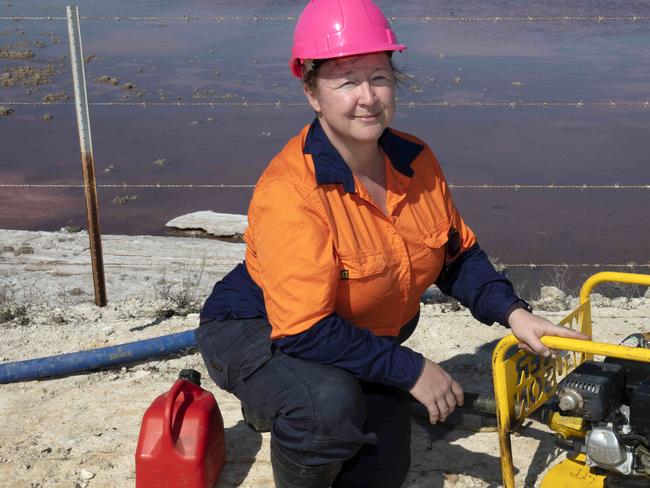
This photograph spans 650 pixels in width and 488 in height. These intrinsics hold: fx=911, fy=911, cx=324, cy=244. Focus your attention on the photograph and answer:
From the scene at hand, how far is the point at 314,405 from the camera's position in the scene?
250cm

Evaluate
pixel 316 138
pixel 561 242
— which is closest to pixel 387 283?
pixel 316 138

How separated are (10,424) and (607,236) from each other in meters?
4.91

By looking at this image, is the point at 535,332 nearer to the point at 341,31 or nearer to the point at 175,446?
the point at 341,31

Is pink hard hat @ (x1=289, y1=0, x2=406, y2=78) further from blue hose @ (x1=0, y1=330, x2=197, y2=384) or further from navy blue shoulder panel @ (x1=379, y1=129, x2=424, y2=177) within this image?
blue hose @ (x1=0, y1=330, x2=197, y2=384)

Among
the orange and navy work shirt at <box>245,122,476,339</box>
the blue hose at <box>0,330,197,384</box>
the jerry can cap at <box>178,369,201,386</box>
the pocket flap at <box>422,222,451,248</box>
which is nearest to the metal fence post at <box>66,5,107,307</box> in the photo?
the blue hose at <box>0,330,197,384</box>

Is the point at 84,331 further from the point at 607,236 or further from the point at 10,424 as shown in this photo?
the point at 607,236

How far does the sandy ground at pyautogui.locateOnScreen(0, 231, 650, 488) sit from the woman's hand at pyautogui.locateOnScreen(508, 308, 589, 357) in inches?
26.8

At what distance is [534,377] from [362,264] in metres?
0.60

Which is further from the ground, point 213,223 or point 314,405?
point 314,405

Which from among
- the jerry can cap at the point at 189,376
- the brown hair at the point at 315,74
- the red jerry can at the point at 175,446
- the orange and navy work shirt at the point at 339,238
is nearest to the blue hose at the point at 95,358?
the jerry can cap at the point at 189,376

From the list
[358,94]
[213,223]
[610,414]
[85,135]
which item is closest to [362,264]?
[358,94]

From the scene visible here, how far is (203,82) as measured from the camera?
40.2 feet

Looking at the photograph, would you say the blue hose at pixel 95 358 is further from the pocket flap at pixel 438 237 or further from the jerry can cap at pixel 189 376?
the pocket flap at pixel 438 237

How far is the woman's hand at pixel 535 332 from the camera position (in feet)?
8.12
